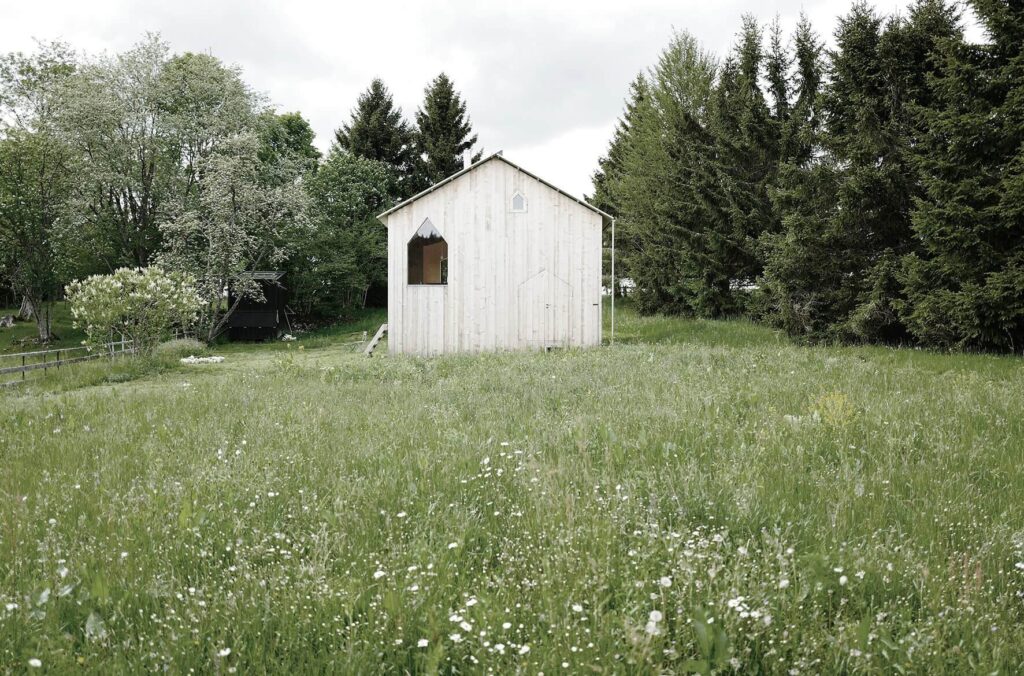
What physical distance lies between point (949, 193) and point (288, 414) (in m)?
14.7

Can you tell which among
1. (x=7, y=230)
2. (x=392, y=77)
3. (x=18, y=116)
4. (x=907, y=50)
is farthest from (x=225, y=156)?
(x=907, y=50)

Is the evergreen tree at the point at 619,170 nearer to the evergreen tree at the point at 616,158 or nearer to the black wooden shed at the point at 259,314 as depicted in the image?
the evergreen tree at the point at 616,158

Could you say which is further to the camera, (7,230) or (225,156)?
(7,230)

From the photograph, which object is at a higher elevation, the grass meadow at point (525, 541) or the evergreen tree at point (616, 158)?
A: the evergreen tree at point (616, 158)

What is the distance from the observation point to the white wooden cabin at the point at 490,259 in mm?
19984

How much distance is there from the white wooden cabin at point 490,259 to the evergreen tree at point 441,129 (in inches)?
906

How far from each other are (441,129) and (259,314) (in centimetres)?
1837

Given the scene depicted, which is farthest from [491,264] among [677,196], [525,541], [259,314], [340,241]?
[340,241]

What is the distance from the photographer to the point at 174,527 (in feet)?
13.3

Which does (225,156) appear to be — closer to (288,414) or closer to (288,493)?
(288,414)

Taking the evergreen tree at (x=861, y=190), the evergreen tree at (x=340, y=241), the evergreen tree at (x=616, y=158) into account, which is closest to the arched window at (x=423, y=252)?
the evergreen tree at (x=861, y=190)

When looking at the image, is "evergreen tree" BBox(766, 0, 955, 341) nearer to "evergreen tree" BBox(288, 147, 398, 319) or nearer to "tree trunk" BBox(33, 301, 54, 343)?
"evergreen tree" BBox(288, 147, 398, 319)

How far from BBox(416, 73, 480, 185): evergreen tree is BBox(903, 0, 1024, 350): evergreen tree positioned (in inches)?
1244

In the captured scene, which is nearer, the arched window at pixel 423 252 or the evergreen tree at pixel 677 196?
the arched window at pixel 423 252
